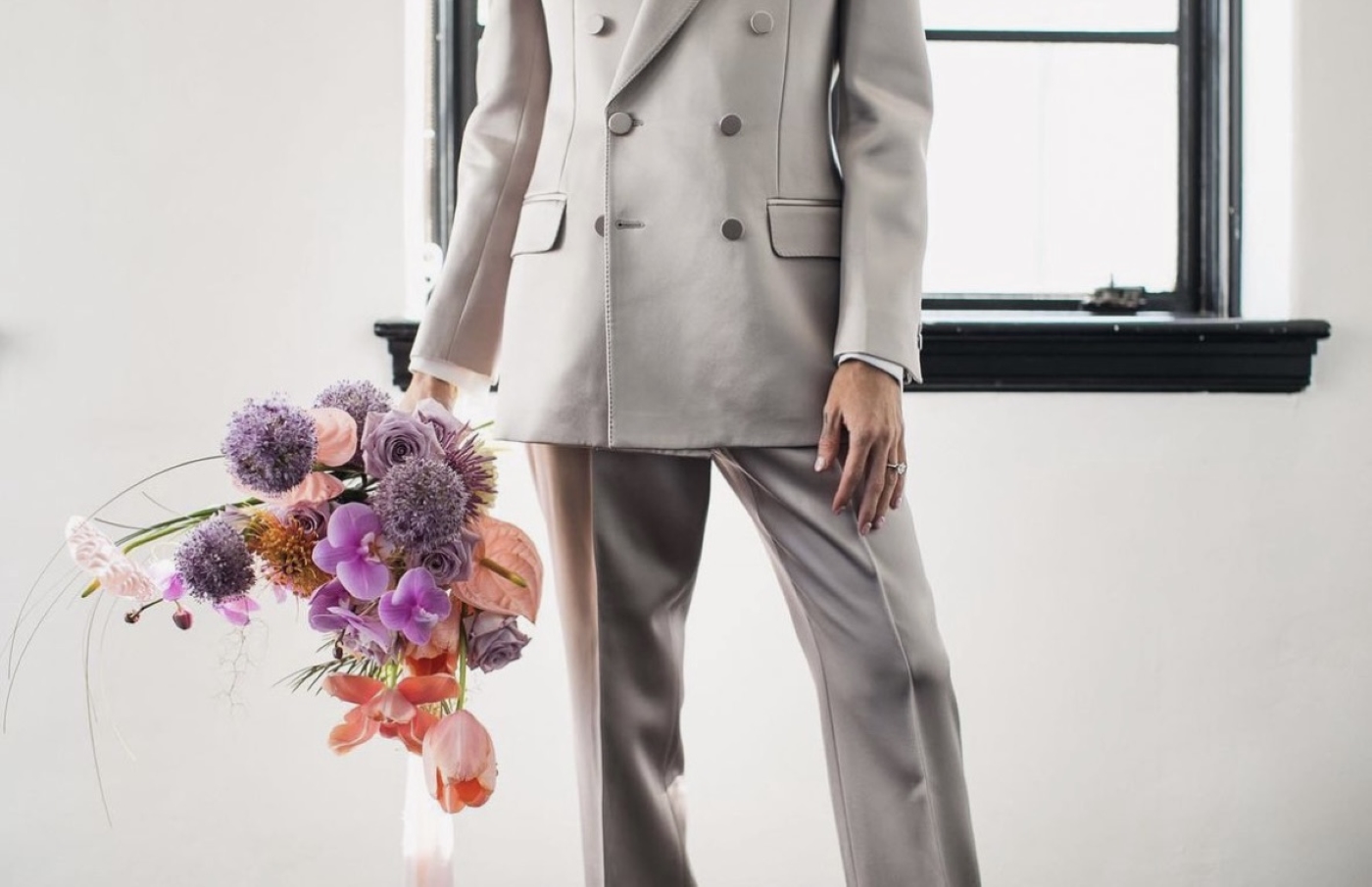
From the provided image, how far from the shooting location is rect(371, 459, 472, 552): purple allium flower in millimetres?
1104

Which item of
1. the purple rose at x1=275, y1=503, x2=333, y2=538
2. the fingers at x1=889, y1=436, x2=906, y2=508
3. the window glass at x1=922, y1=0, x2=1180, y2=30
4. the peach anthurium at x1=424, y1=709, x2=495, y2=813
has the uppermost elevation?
the window glass at x1=922, y1=0, x2=1180, y2=30

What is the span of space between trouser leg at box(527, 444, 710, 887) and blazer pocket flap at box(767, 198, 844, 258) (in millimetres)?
243

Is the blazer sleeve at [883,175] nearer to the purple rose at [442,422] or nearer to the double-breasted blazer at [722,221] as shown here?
the double-breasted blazer at [722,221]

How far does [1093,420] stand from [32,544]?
5.16 feet

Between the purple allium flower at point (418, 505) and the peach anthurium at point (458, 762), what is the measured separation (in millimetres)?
179

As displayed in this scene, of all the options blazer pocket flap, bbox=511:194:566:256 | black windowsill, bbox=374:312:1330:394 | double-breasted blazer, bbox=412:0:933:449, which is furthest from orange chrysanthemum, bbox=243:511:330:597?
black windowsill, bbox=374:312:1330:394

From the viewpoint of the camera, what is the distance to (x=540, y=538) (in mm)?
1896

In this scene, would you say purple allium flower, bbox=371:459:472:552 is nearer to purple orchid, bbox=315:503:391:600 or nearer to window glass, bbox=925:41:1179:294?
purple orchid, bbox=315:503:391:600

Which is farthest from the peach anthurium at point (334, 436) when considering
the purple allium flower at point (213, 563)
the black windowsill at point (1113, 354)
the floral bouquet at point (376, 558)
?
the black windowsill at point (1113, 354)

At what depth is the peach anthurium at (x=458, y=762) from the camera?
3.84 feet

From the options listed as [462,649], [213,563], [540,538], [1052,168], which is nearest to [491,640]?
[462,649]

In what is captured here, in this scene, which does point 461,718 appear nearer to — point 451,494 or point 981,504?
point 451,494

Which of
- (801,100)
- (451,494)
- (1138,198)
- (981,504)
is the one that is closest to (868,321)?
(801,100)

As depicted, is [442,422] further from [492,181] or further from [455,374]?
[492,181]
